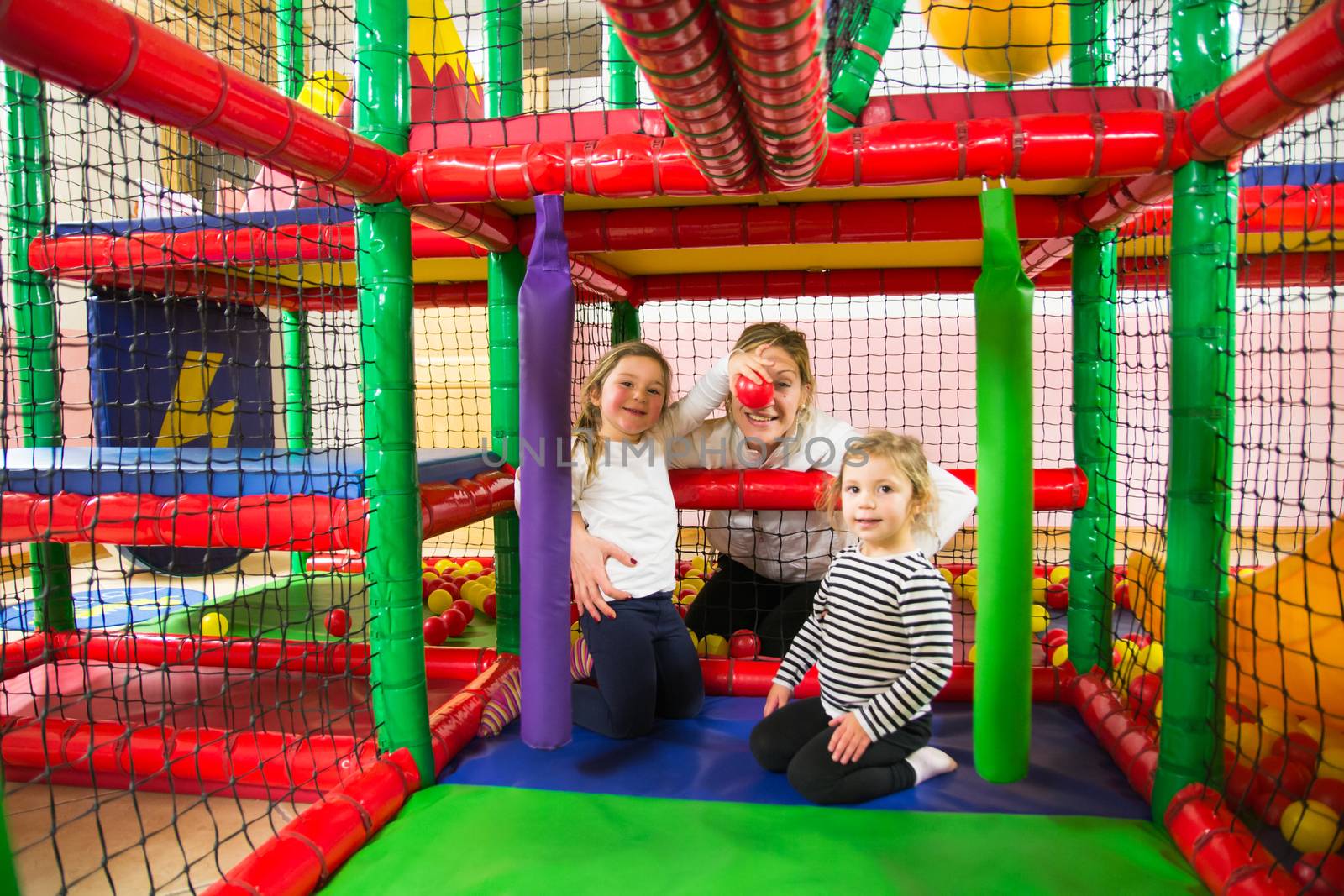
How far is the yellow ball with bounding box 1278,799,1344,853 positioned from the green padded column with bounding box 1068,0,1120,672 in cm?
63

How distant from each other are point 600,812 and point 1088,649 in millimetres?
1202

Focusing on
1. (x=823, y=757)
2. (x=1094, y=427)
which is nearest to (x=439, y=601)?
(x=823, y=757)

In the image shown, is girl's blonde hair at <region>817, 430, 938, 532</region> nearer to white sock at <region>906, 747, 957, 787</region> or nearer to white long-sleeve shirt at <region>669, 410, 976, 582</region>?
white long-sleeve shirt at <region>669, 410, 976, 582</region>

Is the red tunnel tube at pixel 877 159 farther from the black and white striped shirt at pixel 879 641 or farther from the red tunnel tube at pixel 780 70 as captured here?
the black and white striped shirt at pixel 879 641

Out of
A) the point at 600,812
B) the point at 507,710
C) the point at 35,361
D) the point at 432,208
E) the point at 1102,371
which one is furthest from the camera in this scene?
the point at 35,361

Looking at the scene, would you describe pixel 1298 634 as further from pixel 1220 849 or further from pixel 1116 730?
pixel 1220 849

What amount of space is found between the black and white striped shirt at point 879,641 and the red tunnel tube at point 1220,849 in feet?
1.24

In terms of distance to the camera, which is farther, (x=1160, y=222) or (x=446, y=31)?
(x=446, y=31)

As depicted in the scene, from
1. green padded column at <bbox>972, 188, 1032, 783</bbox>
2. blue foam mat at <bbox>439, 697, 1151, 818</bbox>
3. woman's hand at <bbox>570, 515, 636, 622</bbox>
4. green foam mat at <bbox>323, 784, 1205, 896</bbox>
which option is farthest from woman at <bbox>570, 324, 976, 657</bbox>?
green padded column at <bbox>972, 188, 1032, 783</bbox>

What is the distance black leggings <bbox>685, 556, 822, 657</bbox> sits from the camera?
229cm

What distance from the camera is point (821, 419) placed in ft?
6.92

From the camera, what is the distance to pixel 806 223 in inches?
68.8

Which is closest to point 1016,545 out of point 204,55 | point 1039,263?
point 204,55

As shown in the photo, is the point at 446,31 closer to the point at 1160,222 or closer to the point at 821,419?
the point at 821,419
